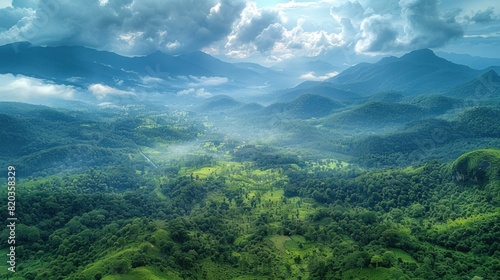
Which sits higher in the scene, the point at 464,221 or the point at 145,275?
the point at 464,221

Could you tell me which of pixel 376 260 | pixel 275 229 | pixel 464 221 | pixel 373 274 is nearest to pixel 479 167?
pixel 464 221

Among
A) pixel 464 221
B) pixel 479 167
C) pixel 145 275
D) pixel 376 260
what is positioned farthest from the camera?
pixel 479 167

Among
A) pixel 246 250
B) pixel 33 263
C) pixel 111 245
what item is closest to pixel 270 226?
pixel 246 250

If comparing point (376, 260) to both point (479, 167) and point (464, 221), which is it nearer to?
point (464, 221)

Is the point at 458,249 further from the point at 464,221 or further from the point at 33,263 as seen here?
the point at 33,263

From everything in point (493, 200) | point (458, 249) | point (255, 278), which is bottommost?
point (255, 278)

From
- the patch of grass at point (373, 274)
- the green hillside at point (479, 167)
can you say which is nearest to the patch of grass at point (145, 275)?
the patch of grass at point (373, 274)

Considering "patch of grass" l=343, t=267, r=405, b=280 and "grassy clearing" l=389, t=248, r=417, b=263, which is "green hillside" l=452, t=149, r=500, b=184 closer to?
"grassy clearing" l=389, t=248, r=417, b=263

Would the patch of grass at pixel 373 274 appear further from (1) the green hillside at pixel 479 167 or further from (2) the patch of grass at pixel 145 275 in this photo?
(1) the green hillside at pixel 479 167

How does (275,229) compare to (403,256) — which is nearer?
(403,256)

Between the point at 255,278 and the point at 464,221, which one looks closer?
the point at 255,278

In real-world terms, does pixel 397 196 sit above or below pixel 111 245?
above
